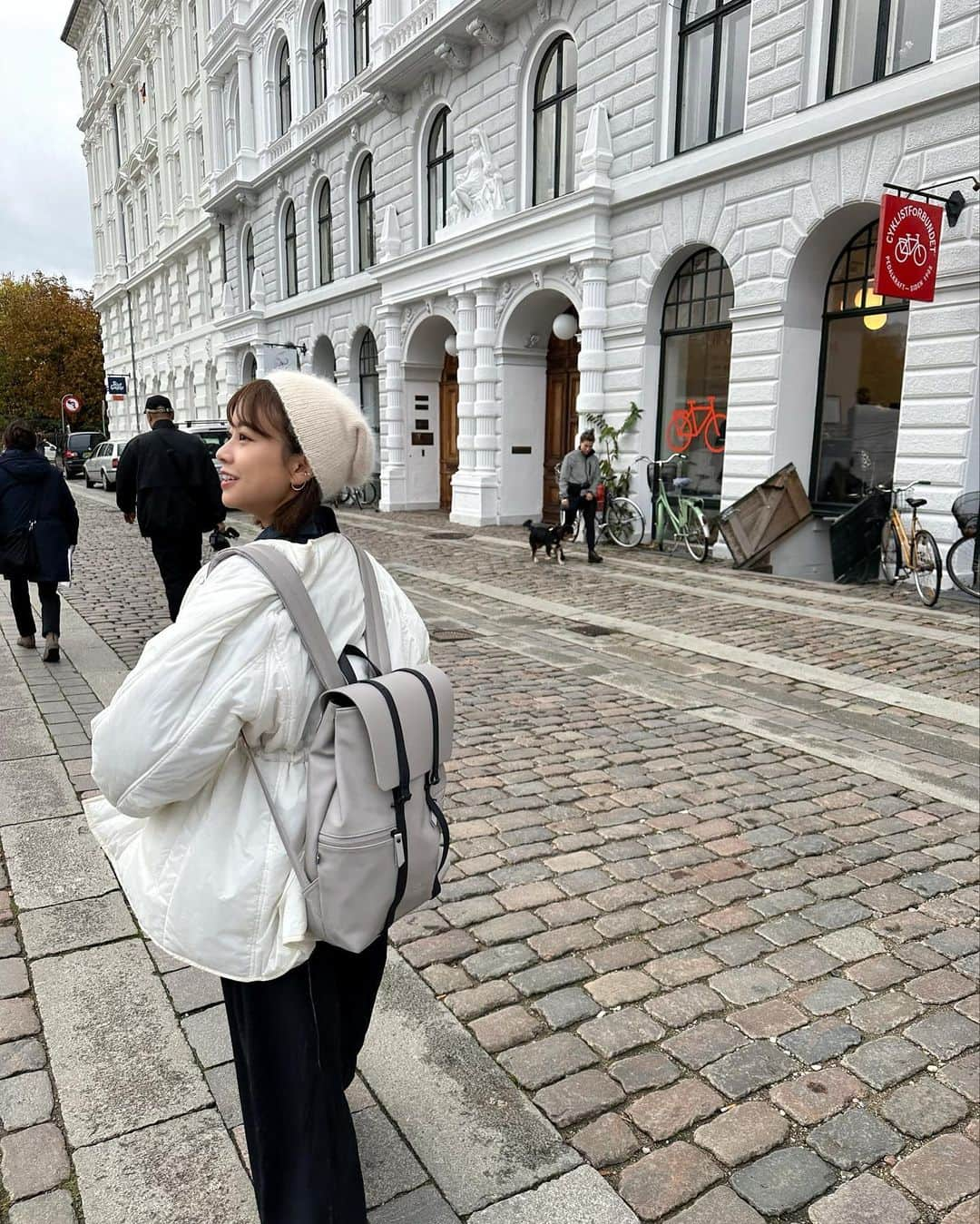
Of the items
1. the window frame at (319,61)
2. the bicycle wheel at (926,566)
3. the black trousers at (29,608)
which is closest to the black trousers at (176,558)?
the black trousers at (29,608)

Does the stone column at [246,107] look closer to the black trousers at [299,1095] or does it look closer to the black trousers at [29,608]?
the black trousers at [29,608]

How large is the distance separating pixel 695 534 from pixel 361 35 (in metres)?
17.3

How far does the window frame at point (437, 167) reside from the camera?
782 inches

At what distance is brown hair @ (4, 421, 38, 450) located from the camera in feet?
22.6

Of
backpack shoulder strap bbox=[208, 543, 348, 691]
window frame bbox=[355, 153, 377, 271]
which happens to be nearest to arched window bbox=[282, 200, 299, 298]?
window frame bbox=[355, 153, 377, 271]

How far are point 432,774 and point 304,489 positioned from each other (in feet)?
1.92

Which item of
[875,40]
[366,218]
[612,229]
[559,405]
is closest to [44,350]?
[366,218]

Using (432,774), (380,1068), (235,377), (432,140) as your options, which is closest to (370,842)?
(432,774)

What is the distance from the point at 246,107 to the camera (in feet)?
96.3

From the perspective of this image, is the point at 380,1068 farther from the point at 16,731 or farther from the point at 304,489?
the point at 16,731

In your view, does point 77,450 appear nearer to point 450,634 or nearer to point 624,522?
point 624,522

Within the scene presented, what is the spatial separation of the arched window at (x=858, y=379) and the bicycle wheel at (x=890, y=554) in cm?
138

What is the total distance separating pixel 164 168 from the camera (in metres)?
40.2

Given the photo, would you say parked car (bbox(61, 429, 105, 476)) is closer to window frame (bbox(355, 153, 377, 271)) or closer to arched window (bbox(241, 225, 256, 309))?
arched window (bbox(241, 225, 256, 309))
